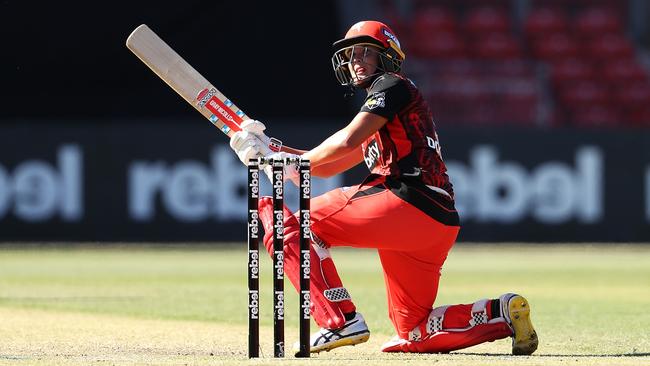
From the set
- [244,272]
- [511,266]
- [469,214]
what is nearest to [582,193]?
[469,214]

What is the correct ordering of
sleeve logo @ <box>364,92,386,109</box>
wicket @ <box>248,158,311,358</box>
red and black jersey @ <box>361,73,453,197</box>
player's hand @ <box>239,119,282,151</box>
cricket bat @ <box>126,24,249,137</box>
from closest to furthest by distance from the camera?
wicket @ <box>248,158,311,358</box>
sleeve logo @ <box>364,92,386,109</box>
red and black jersey @ <box>361,73,453,197</box>
player's hand @ <box>239,119,282,151</box>
cricket bat @ <box>126,24,249,137</box>

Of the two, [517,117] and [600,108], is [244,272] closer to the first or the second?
[517,117]

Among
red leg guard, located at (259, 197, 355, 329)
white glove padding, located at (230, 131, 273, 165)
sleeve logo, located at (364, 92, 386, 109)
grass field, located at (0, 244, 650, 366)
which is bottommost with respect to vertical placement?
grass field, located at (0, 244, 650, 366)

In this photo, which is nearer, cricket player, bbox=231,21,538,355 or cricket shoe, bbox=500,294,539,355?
cricket player, bbox=231,21,538,355

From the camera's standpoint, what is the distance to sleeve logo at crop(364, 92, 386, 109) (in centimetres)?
617

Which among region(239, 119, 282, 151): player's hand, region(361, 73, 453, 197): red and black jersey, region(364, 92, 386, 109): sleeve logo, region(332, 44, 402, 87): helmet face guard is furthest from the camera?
region(332, 44, 402, 87): helmet face guard

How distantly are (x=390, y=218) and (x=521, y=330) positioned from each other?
0.85 meters

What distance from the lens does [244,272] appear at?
1370cm

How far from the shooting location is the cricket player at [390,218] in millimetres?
6227

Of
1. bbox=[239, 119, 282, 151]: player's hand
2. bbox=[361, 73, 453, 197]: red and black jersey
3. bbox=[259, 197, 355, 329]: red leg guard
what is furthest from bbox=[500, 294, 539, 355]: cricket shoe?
bbox=[239, 119, 282, 151]: player's hand

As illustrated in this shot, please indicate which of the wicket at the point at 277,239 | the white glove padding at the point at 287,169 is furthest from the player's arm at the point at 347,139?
the wicket at the point at 277,239

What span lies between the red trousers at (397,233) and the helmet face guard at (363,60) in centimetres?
53

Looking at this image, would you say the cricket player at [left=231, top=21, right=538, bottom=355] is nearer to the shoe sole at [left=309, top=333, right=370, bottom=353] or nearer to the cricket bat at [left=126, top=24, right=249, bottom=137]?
the shoe sole at [left=309, top=333, right=370, bottom=353]

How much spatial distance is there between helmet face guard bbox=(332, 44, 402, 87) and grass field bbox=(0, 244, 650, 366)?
4.46 ft
